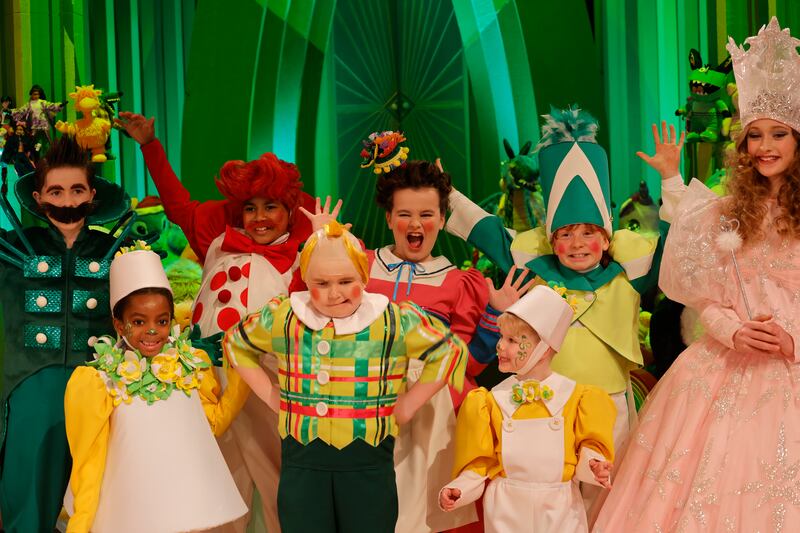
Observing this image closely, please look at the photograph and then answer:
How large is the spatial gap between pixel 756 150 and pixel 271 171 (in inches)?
72.2

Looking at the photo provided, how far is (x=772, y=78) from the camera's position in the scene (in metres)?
3.52

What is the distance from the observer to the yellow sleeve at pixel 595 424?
3482 millimetres

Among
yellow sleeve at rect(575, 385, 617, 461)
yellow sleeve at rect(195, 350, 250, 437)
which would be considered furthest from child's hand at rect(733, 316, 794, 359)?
yellow sleeve at rect(195, 350, 250, 437)

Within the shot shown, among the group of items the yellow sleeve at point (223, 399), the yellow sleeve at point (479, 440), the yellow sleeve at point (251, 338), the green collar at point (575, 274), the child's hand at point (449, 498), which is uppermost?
the green collar at point (575, 274)

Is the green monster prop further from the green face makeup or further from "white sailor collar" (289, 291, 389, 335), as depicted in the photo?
"white sailor collar" (289, 291, 389, 335)

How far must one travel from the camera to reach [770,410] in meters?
3.34

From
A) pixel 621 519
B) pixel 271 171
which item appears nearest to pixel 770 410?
pixel 621 519

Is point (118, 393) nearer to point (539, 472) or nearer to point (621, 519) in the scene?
point (539, 472)

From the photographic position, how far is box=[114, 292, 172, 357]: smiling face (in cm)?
356

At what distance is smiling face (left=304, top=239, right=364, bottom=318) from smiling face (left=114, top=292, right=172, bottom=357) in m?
0.56

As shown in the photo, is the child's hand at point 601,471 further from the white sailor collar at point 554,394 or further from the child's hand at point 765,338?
the child's hand at point 765,338

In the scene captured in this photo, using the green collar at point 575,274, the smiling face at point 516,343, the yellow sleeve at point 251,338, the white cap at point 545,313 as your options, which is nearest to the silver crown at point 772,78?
the green collar at point 575,274

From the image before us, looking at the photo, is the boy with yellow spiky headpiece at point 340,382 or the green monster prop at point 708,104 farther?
the green monster prop at point 708,104

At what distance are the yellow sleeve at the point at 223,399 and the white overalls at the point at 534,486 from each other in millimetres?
985
